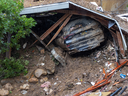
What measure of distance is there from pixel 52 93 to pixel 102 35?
141 inches

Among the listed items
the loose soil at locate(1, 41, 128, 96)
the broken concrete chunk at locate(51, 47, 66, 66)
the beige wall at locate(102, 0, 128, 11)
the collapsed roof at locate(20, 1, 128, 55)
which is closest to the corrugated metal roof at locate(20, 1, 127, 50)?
the collapsed roof at locate(20, 1, 128, 55)

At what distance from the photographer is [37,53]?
592cm

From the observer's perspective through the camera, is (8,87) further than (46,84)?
No

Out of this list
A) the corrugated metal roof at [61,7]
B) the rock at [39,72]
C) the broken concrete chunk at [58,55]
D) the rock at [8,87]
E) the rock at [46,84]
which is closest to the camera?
the rock at [8,87]

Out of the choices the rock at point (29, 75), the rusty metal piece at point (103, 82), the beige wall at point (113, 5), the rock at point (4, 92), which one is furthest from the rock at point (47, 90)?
the beige wall at point (113, 5)

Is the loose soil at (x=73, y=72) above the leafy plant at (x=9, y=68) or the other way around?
the other way around

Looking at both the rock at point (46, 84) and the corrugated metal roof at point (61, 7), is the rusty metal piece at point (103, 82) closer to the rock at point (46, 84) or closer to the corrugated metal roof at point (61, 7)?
the corrugated metal roof at point (61, 7)

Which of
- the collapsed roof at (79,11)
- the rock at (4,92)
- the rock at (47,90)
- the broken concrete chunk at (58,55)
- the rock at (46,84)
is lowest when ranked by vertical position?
the rock at (47,90)

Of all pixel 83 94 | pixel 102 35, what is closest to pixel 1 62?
pixel 83 94

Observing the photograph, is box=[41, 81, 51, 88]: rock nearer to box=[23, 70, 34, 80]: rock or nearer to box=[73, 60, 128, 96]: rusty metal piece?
box=[23, 70, 34, 80]: rock

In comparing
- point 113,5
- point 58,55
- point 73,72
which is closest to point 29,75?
point 58,55

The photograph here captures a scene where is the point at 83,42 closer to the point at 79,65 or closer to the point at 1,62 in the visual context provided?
the point at 79,65

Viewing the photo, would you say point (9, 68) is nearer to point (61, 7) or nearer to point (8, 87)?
point (8, 87)

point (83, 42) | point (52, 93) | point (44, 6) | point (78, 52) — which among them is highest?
point (44, 6)
